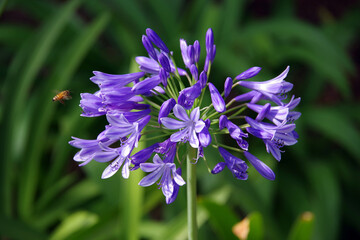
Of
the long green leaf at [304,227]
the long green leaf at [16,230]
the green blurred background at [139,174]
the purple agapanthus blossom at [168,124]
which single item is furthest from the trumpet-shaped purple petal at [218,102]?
the long green leaf at [16,230]

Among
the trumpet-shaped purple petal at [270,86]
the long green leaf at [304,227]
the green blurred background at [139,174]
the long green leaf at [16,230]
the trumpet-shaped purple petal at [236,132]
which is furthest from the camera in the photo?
the green blurred background at [139,174]

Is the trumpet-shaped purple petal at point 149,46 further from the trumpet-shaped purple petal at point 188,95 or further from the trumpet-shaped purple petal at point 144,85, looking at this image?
the trumpet-shaped purple petal at point 188,95

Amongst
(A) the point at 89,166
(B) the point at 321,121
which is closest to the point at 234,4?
(B) the point at 321,121

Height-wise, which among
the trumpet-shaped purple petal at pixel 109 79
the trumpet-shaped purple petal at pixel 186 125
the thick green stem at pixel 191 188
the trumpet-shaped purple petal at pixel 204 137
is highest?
the trumpet-shaped purple petal at pixel 109 79

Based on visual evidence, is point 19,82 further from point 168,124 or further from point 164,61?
point 168,124

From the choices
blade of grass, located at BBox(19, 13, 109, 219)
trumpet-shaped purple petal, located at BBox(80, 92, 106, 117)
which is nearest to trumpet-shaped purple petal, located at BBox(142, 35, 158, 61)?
trumpet-shaped purple petal, located at BBox(80, 92, 106, 117)

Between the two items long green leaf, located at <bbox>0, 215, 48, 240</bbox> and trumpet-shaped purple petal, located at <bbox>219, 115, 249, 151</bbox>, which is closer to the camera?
trumpet-shaped purple petal, located at <bbox>219, 115, 249, 151</bbox>

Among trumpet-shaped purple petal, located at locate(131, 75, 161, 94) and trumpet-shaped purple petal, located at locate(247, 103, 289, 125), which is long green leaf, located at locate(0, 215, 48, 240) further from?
trumpet-shaped purple petal, located at locate(247, 103, 289, 125)

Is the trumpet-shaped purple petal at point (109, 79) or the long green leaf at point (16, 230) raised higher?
the trumpet-shaped purple petal at point (109, 79)

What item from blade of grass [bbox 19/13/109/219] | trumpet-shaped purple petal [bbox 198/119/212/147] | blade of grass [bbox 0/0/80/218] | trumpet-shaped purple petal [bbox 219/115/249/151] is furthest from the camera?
blade of grass [bbox 19/13/109/219]
